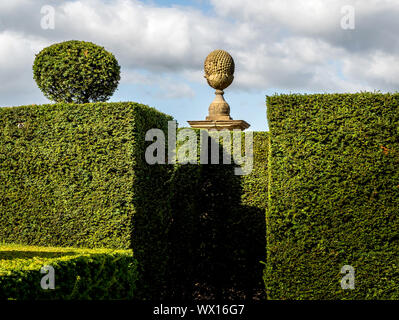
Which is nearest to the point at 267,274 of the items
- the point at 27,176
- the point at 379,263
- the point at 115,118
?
the point at 379,263

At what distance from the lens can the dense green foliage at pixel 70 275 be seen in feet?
19.2

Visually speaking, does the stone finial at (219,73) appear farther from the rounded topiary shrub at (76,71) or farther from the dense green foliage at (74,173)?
the dense green foliage at (74,173)

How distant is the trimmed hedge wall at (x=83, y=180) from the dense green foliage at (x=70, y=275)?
854 mm

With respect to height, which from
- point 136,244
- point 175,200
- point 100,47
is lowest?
point 136,244

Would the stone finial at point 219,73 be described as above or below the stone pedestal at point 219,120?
above

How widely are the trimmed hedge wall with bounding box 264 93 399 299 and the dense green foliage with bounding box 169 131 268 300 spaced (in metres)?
2.98

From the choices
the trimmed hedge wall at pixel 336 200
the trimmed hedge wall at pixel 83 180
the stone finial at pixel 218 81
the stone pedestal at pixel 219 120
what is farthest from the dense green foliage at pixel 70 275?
the stone finial at pixel 218 81

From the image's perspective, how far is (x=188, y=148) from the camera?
1220 centimetres

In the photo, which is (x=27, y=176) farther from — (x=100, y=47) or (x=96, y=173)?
(x=100, y=47)

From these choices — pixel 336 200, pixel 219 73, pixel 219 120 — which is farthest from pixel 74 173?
pixel 219 73

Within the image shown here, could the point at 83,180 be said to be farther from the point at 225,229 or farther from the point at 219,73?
the point at 219,73

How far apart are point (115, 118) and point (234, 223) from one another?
4.63m

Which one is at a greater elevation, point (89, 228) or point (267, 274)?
point (89, 228)

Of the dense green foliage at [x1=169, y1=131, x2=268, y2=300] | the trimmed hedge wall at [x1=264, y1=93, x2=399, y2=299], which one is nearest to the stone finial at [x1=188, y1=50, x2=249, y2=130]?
the dense green foliage at [x1=169, y1=131, x2=268, y2=300]
